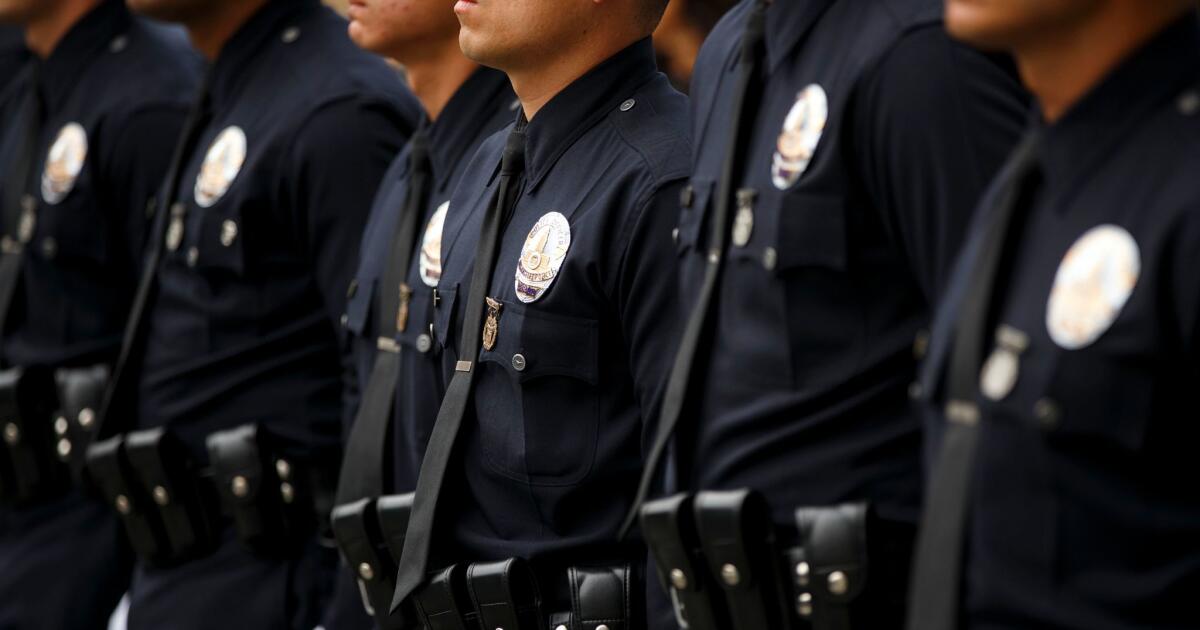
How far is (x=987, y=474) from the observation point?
2.17 meters

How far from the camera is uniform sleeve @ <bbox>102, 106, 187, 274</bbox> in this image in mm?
4859

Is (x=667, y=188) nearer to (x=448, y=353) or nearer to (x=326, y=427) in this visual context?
(x=448, y=353)

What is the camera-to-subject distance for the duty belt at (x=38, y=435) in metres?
4.90

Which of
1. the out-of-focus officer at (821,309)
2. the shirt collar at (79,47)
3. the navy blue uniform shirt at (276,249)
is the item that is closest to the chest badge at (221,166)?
the navy blue uniform shirt at (276,249)

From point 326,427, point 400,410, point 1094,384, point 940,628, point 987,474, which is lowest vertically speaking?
point 326,427

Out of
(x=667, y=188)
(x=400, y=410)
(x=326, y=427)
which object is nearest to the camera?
(x=667, y=188)

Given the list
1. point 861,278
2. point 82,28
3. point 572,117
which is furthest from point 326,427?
point 861,278

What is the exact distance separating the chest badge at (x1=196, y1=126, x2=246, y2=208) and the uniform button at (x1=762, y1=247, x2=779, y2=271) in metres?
1.91

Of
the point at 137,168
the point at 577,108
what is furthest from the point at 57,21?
the point at 577,108

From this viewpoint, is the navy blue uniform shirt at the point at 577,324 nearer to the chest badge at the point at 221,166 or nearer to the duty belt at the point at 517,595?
the duty belt at the point at 517,595

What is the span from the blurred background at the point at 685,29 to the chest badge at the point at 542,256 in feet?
8.85

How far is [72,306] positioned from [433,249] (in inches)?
63.8

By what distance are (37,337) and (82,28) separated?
2.87 feet

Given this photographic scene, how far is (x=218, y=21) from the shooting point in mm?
4707
